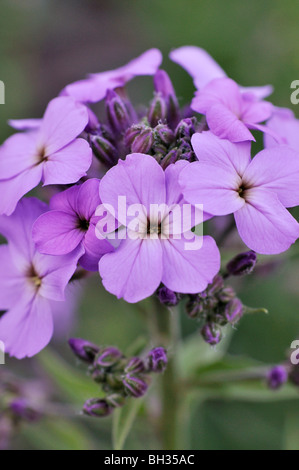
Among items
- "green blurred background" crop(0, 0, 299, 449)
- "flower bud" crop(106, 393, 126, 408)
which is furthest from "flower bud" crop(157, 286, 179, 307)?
"green blurred background" crop(0, 0, 299, 449)

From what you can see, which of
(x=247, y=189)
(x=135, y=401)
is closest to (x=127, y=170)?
(x=247, y=189)

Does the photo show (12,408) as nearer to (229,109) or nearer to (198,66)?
(229,109)

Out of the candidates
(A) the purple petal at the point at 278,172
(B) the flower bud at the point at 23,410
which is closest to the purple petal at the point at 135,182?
(A) the purple petal at the point at 278,172

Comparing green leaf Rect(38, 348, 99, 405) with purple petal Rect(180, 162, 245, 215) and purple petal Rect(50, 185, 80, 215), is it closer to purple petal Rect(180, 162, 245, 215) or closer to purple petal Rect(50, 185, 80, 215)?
purple petal Rect(50, 185, 80, 215)


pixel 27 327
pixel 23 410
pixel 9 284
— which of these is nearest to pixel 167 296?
pixel 27 327

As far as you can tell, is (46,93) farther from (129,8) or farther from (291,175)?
(291,175)
